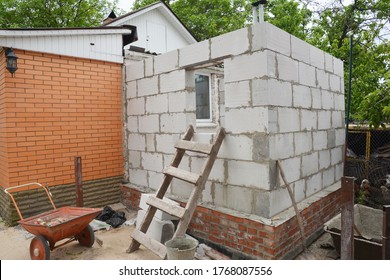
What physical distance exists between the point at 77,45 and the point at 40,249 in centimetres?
362

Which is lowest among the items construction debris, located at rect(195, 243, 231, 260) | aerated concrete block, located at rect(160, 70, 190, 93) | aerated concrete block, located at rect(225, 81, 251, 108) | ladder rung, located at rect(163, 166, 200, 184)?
construction debris, located at rect(195, 243, 231, 260)

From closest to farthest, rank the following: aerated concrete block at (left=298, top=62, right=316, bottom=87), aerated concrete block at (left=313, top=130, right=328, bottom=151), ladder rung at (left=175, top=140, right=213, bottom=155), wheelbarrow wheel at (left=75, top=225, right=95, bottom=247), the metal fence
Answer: ladder rung at (left=175, top=140, right=213, bottom=155) < wheelbarrow wheel at (left=75, top=225, right=95, bottom=247) < aerated concrete block at (left=298, top=62, right=316, bottom=87) < aerated concrete block at (left=313, top=130, right=328, bottom=151) < the metal fence

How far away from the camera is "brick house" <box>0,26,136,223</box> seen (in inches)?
188

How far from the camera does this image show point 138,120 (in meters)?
5.57

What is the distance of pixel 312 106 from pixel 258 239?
236 centimetres

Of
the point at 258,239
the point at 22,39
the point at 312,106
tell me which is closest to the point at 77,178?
the point at 22,39

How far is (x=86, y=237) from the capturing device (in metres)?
4.10

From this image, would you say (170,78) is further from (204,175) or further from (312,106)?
(312,106)

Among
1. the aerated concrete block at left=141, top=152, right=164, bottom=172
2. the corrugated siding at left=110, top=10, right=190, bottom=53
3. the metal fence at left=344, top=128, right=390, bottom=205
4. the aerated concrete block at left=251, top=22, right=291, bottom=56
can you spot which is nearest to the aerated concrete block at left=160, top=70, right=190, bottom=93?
the aerated concrete block at left=141, top=152, right=164, bottom=172

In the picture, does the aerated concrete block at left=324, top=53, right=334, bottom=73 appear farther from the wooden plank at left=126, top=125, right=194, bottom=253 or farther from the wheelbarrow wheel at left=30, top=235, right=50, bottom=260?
the wheelbarrow wheel at left=30, top=235, right=50, bottom=260

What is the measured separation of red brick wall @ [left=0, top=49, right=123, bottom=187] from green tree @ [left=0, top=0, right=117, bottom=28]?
1422 cm

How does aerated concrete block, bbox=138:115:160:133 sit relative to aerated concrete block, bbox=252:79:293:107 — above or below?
below

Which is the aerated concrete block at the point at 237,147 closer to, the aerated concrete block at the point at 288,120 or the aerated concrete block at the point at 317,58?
the aerated concrete block at the point at 288,120

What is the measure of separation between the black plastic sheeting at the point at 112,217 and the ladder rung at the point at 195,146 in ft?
6.05
